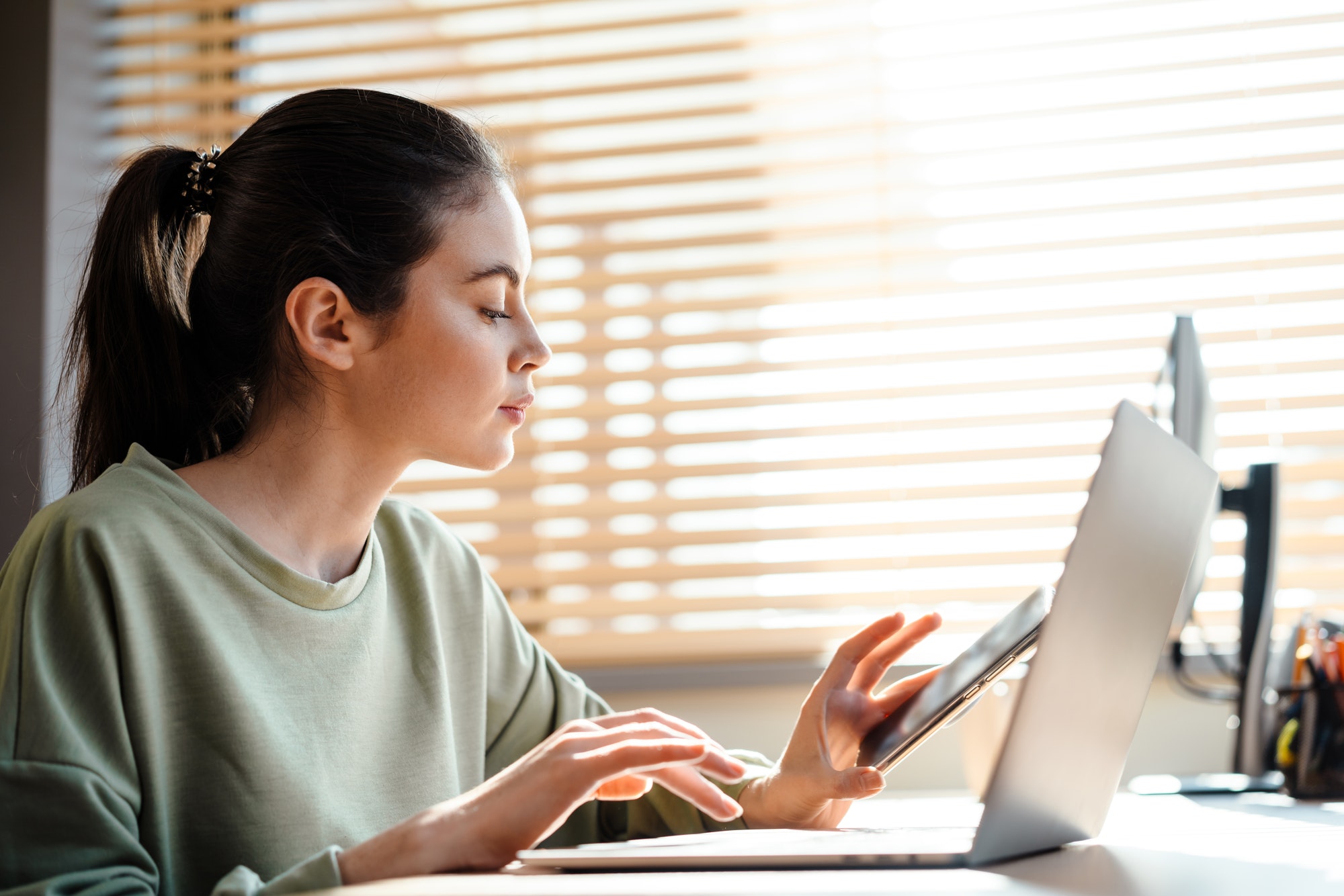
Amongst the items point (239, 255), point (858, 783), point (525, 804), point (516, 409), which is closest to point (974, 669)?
point (858, 783)

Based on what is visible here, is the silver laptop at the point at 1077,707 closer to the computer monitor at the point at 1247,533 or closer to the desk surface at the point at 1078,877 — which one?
the desk surface at the point at 1078,877

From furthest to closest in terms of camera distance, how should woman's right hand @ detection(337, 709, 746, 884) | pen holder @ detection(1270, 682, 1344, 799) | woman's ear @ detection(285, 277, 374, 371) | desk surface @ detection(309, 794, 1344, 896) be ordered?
1. pen holder @ detection(1270, 682, 1344, 799)
2. woman's ear @ detection(285, 277, 374, 371)
3. woman's right hand @ detection(337, 709, 746, 884)
4. desk surface @ detection(309, 794, 1344, 896)

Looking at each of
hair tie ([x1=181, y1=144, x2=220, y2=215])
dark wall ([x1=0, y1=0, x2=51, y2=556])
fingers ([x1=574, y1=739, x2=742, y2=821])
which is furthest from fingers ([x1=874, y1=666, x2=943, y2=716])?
dark wall ([x1=0, y1=0, x2=51, y2=556])

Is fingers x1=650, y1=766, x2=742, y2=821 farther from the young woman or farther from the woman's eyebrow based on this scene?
the woman's eyebrow

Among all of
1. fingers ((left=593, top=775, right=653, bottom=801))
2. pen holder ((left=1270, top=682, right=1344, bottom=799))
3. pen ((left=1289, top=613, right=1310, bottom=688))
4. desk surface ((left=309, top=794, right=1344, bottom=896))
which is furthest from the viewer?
pen ((left=1289, top=613, right=1310, bottom=688))

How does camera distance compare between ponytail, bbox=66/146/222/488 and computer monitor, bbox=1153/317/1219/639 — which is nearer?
ponytail, bbox=66/146/222/488

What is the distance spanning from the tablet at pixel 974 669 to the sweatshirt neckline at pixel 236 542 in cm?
49

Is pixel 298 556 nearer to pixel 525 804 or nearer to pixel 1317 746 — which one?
pixel 525 804

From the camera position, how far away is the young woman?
79cm

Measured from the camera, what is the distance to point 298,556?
1.00m

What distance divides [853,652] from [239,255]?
2.16 feet

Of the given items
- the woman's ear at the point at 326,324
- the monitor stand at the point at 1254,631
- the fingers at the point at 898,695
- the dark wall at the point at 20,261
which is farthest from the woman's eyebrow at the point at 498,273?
the dark wall at the point at 20,261

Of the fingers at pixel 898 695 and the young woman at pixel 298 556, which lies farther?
the fingers at pixel 898 695

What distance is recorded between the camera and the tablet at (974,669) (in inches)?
27.3
